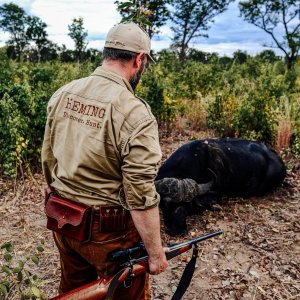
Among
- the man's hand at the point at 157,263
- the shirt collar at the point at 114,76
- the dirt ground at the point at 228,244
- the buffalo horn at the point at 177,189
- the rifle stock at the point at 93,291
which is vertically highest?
the shirt collar at the point at 114,76

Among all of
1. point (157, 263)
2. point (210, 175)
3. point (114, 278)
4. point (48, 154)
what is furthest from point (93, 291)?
point (210, 175)

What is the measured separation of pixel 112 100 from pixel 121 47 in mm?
282

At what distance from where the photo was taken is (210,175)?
453 centimetres

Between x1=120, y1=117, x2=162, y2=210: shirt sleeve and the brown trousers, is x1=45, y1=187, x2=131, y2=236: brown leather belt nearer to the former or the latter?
the brown trousers

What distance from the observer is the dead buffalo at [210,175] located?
3.97 metres

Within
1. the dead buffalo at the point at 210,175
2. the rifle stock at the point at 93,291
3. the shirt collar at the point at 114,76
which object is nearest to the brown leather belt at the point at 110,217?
the rifle stock at the point at 93,291

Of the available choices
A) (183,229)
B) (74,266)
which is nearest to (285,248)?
(183,229)

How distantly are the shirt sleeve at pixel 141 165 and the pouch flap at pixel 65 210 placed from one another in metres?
0.27

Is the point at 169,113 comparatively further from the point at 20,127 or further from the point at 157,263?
the point at 157,263

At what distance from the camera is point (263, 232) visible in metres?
4.00

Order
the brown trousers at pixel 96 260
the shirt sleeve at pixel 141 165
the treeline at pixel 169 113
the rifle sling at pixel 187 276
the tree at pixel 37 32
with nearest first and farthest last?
1. the shirt sleeve at pixel 141 165
2. the brown trousers at pixel 96 260
3. the rifle sling at pixel 187 276
4. the treeline at pixel 169 113
5. the tree at pixel 37 32

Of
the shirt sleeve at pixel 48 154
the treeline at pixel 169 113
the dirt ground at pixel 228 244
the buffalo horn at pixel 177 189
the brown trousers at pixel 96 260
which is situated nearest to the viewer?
the brown trousers at pixel 96 260

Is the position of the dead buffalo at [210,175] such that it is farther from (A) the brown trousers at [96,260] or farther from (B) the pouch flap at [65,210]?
(B) the pouch flap at [65,210]

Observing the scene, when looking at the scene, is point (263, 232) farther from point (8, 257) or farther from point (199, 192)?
point (8, 257)
